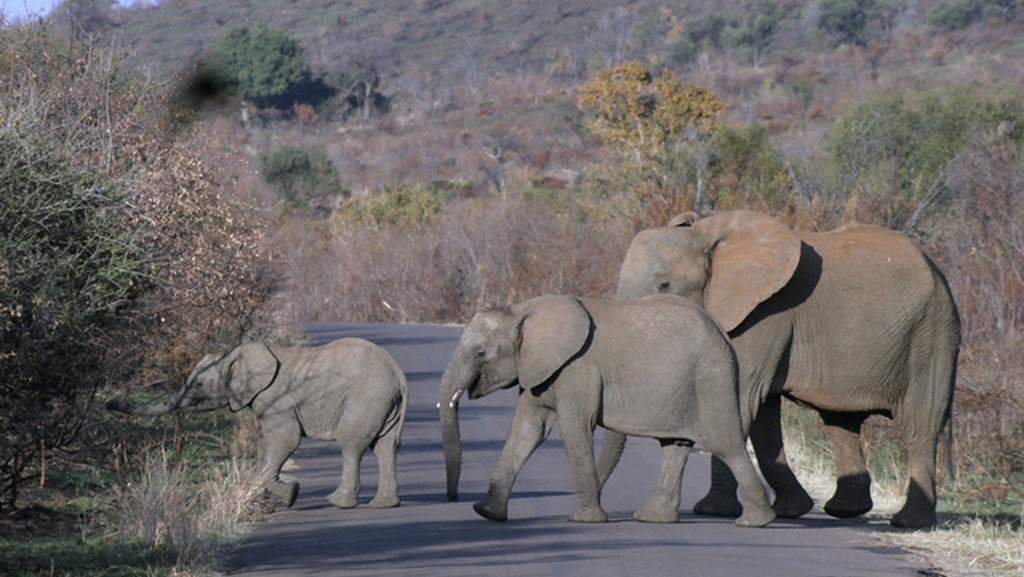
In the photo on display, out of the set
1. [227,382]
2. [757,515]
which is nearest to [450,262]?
[227,382]

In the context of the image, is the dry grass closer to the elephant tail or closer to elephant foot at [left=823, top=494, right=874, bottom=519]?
the elephant tail

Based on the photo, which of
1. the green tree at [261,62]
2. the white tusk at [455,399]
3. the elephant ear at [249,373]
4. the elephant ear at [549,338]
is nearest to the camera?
the elephant ear at [549,338]

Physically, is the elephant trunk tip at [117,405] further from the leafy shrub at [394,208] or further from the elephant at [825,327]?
the leafy shrub at [394,208]

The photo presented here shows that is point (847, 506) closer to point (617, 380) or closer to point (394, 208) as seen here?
→ point (617, 380)

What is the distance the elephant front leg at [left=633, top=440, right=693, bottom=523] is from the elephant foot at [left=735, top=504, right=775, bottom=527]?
0.48 meters

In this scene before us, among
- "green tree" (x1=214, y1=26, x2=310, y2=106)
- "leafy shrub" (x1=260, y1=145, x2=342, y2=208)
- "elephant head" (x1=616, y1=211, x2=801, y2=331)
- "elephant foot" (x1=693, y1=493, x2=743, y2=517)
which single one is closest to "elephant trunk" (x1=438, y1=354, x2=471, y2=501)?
"elephant head" (x1=616, y1=211, x2=801, y2=331)

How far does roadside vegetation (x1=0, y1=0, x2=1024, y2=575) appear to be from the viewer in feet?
39.2

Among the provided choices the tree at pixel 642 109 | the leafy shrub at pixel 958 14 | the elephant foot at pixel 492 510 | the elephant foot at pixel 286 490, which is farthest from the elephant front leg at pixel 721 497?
the leafy shrub at pixel 958 14

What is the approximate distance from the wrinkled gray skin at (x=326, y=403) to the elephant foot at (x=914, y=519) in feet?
12.2

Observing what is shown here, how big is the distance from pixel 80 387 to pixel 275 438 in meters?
1.83

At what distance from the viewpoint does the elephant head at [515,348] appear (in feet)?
41.0

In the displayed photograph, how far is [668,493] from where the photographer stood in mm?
12703

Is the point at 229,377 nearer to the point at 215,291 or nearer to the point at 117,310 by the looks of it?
the point at 117,310

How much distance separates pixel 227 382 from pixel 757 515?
13.9ft
